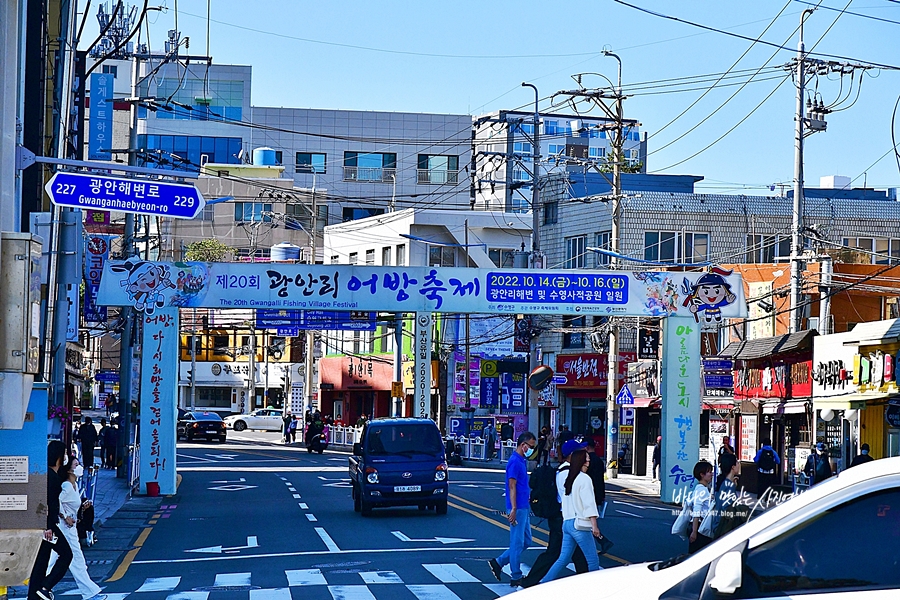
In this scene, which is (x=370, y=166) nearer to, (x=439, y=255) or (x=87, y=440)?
(x=439, y=255)

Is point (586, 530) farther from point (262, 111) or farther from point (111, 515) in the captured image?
point (262, 111)

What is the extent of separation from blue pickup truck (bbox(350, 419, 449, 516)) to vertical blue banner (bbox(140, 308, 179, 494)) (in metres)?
5.86

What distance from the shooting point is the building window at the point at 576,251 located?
179ft

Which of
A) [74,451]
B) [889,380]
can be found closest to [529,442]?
[74,451]

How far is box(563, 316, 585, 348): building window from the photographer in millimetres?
55281

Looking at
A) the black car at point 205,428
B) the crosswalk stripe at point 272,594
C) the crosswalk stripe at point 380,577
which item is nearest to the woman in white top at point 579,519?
the crosswalk stripe at point 380,577

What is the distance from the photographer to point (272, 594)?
13.6 m

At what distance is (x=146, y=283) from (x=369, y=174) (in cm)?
5791

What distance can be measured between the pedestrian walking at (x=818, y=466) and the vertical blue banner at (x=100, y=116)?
22.8m

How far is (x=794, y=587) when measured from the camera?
4375 mm

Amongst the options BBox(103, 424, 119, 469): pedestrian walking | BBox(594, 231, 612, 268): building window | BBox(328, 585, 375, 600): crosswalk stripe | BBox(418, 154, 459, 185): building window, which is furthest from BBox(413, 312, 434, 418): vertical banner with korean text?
BBox(418, 154, 459, 185): building window

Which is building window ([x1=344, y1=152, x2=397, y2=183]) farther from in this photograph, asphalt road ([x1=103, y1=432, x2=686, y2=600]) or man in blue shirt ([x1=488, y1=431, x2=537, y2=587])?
man in blue shirt ([x1=488, y1=431, x2=537, y2=587])

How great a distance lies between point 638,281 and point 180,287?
11.6 m

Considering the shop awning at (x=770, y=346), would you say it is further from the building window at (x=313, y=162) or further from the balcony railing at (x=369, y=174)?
the building window at (x=313, y=162)
